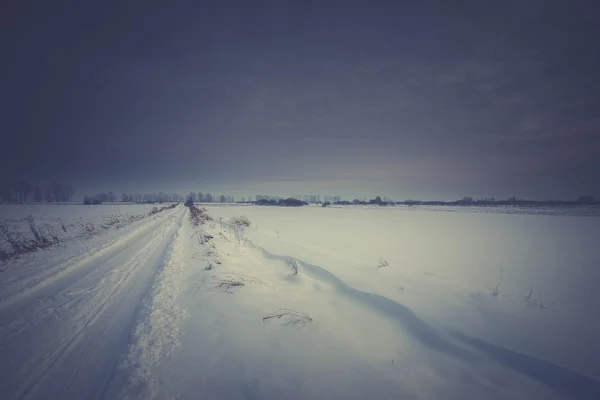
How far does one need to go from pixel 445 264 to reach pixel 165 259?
32.6 feet

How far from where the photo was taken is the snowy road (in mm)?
2756

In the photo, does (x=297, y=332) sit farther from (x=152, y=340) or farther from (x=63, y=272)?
(x=63, y=272)

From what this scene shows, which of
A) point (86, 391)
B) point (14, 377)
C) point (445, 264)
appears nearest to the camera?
point (86, 391)

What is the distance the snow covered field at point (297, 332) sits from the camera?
2812 millimetres

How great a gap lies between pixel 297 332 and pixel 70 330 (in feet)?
12.0

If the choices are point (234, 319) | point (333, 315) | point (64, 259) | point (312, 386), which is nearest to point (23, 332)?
point (234, 319)

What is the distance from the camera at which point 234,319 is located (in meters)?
4.38

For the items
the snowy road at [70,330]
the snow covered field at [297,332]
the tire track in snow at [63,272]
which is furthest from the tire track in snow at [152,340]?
the tire track in snow at [63,272]

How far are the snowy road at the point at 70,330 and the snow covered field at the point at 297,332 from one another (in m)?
0.02

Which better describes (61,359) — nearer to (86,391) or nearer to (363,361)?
(86,391)

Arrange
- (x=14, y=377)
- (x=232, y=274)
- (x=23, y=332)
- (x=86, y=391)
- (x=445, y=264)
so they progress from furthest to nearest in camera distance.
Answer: (x=445, y=264) → (x=232, y=274) → (x=23, y=332) → (x=14, y=377) → (x=86, y=391)

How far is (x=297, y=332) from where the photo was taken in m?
3.99

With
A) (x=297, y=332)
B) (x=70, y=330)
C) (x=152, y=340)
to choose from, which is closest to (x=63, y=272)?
(x=70, y=330)

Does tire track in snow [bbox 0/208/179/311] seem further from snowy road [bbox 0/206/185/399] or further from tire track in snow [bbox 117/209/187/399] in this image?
tire track in snow [bbox 117/209/187/399]
